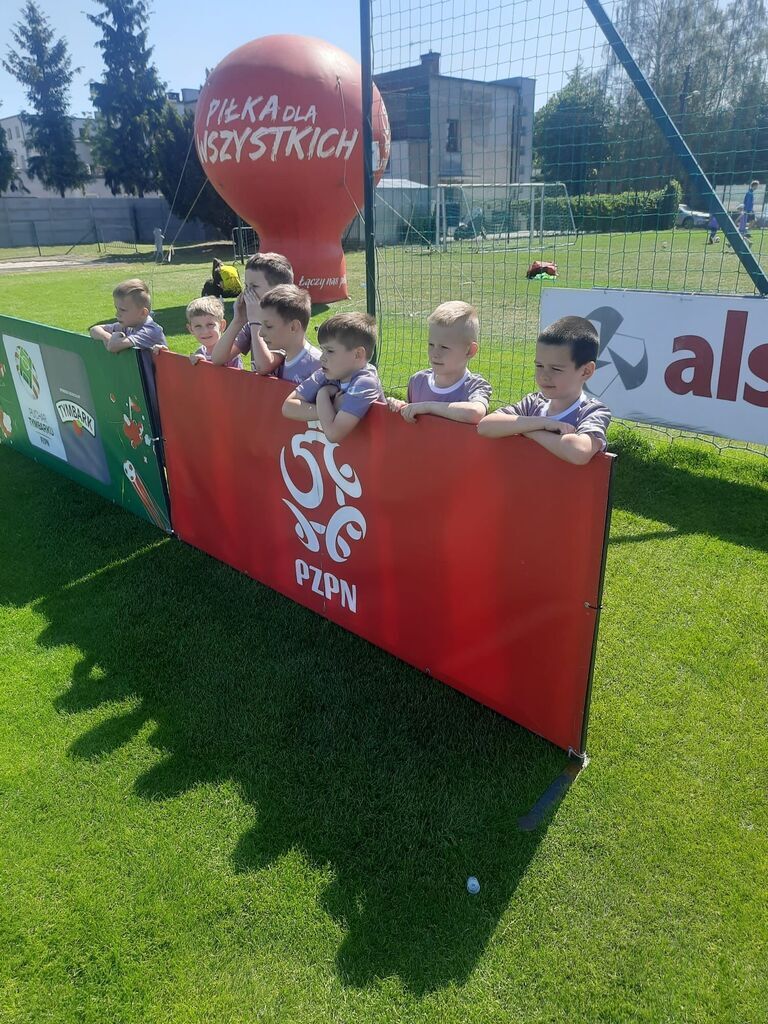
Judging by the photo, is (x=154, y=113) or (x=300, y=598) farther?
(x=154, y=113)

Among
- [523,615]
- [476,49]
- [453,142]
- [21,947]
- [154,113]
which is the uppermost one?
[154,113]

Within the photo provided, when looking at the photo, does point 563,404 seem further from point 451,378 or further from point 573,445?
point 451,378

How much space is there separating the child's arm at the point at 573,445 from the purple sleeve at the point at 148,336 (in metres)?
3.20

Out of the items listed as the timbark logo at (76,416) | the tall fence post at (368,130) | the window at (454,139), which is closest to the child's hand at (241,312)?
the timbark logo at (76,416)

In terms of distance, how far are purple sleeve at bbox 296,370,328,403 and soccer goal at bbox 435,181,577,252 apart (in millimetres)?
11527

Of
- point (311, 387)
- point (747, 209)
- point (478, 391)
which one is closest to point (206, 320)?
point (311, 387)

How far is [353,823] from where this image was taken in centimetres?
276

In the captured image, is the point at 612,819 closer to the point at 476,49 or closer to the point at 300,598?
the point at 300,598

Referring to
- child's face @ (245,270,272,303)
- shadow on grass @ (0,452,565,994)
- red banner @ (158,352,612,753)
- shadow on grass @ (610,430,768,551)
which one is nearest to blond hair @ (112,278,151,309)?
red banner @ (158,352,612,753)

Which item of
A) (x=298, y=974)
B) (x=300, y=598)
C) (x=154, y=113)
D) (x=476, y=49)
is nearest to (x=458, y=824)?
(x=298, y=974)

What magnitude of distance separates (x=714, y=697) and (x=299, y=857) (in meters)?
2.07

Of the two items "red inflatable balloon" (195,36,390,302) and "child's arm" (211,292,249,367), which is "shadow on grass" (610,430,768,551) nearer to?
"child's arm" (211,292,249,367)

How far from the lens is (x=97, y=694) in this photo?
3.50 metres

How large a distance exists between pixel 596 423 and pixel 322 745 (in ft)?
5.99
